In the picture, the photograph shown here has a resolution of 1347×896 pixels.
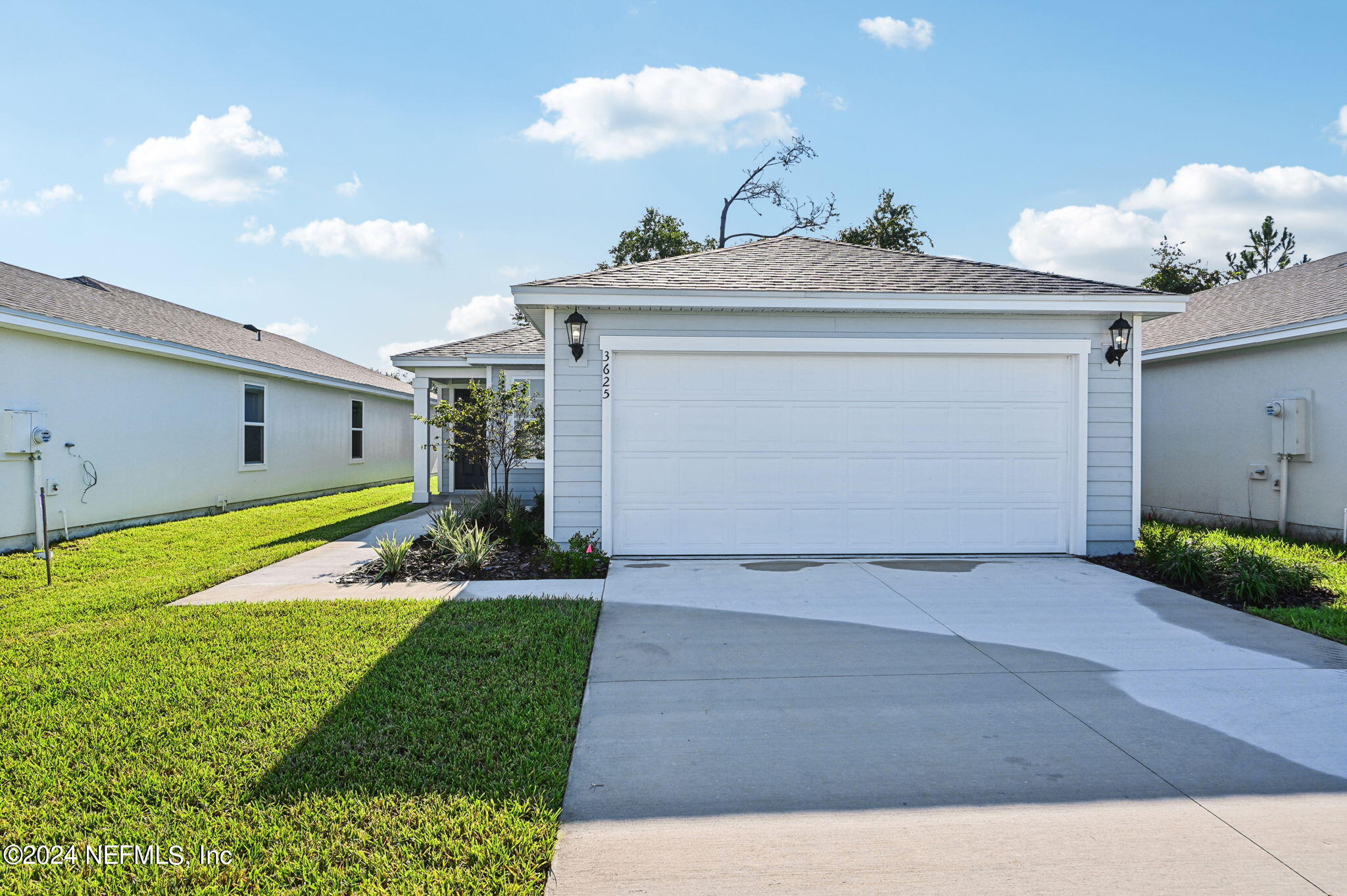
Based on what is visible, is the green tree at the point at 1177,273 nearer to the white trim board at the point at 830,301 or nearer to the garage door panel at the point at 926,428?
the white trim board at the point at 830,301

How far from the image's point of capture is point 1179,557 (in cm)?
663

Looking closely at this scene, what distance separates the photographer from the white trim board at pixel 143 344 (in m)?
8.12

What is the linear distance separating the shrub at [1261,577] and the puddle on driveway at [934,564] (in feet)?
6.35

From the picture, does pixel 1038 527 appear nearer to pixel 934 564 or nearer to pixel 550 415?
pixel 934 564

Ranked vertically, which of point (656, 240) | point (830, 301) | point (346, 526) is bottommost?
point (346, 526)

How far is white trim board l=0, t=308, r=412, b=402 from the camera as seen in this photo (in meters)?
8.12

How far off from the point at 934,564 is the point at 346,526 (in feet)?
27.4

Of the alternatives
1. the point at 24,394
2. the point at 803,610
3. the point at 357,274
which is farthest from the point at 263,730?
the point at 357,274

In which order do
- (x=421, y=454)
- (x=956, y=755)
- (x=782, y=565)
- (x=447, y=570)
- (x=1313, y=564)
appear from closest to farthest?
(x=956, y=755) < (x=447, y=570) < (x=1313, y=564) < (x=782, y=565) < (x=421, y=454)

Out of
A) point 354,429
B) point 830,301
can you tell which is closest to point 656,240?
point 354,429

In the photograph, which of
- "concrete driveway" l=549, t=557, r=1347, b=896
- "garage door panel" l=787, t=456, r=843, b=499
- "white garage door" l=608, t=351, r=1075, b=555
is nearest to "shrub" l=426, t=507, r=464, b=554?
"white garage door" l=608, t=351, r=1075, b=555

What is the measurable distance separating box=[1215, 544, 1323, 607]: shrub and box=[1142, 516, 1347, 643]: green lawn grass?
6.4 inches

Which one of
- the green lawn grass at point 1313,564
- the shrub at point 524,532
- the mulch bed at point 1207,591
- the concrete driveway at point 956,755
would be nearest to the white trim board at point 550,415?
the shrub at point 524,532

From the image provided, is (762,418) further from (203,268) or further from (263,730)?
(203,268)
